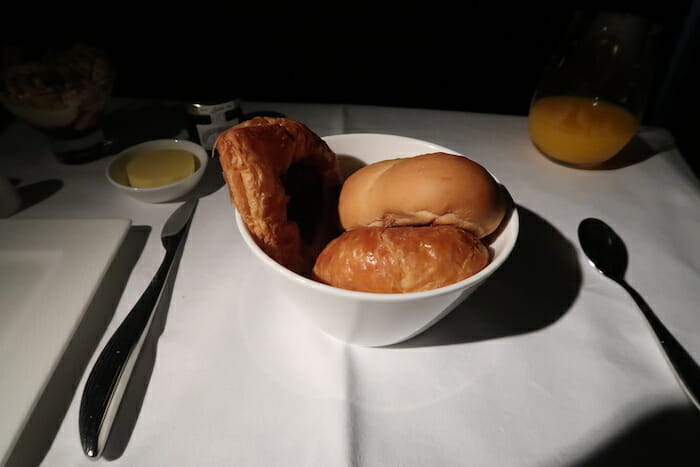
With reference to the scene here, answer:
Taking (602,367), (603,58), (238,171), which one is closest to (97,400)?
(238,171)

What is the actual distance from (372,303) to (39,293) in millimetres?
378

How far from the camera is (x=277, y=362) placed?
0.42 m

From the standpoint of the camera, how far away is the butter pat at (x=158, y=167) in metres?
0.63

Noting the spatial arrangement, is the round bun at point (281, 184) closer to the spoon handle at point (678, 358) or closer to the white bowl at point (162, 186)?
the white bowl at point (162, 186)

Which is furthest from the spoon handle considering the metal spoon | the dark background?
the dark background

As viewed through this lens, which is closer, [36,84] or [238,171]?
[238,171]

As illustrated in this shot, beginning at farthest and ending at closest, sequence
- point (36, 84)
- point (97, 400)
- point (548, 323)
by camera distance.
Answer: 1. point (36, 84)
2. point (548, 323)
3. point (97, 400)

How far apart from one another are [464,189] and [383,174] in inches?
3.4

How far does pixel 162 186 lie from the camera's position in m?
0.62

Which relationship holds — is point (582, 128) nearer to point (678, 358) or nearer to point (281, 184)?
point (678, 358)

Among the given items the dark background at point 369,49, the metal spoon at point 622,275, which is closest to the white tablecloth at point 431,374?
the metal spoon at point 622,275

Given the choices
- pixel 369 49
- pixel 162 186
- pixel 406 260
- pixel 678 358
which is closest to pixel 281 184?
pixel 406 260

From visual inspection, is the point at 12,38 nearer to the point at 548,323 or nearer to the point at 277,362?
the point at 277,362

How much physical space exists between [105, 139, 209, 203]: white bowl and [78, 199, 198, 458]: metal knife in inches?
5.9
